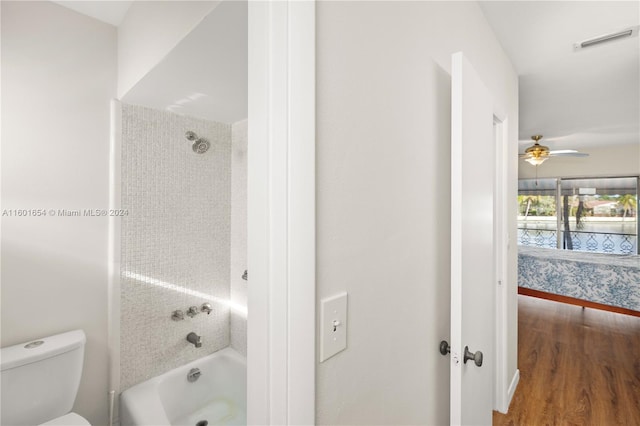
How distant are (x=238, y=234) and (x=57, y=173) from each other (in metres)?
1.15

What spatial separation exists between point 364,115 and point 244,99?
1.31 meters

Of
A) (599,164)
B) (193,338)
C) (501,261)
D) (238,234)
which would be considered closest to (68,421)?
(193,338)

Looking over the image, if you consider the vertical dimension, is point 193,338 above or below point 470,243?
below

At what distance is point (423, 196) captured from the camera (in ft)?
3.54

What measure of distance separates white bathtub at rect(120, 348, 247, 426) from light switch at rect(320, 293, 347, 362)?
5.67 ft

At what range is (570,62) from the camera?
2248 millimetres

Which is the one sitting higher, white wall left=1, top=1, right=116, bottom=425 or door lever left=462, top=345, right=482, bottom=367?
white wall left=1, top=1, right=116, bottom=425

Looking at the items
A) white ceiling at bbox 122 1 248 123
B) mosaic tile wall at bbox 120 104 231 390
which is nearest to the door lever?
white ceiling at bbox 122 1 248 123

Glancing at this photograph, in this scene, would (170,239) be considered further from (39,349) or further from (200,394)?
(200,394)

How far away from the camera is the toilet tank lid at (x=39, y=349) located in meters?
1.42

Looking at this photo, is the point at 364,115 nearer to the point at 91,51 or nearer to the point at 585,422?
the point at 91,51

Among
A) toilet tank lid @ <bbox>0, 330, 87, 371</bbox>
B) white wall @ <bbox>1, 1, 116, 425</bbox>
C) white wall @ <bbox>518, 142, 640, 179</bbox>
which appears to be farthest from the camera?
white wall @ <bbox>518, 142, 640, 179</bbox>

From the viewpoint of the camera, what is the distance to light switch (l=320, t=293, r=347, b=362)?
0.67 metres

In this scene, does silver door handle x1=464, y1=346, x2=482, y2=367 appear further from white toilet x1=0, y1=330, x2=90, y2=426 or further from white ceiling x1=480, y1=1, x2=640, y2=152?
white toilet x1=0, y1=330, x2=90, y2=426
